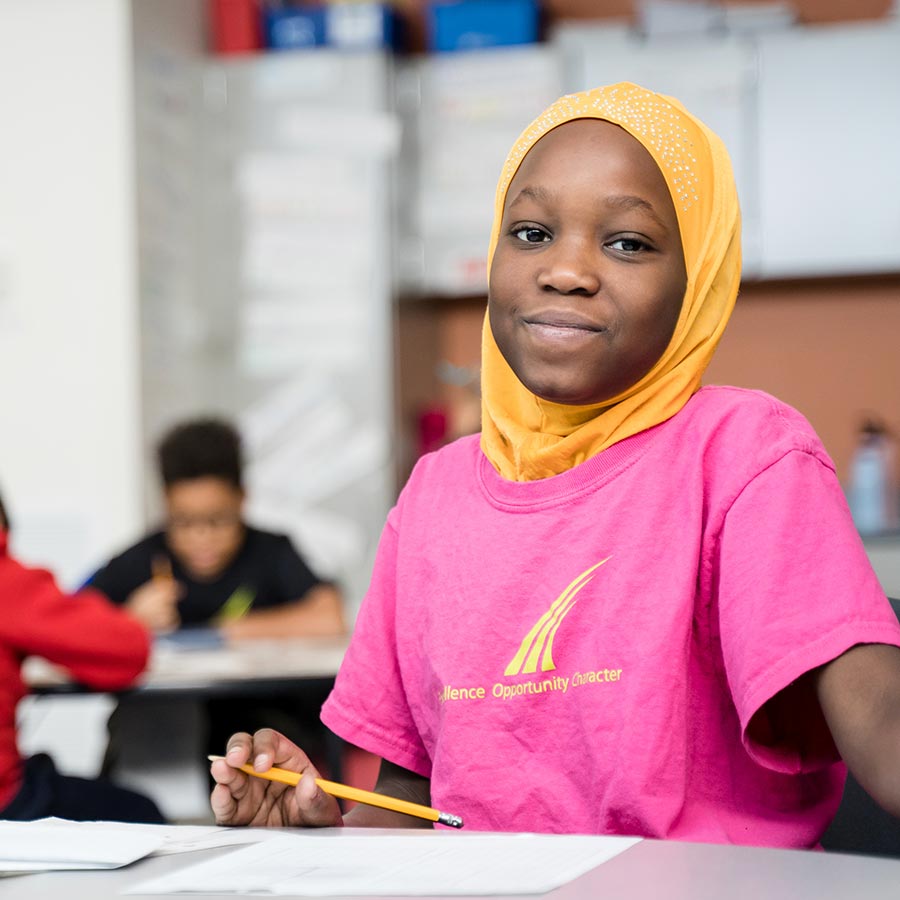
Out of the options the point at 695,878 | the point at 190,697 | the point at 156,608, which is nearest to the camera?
the point at 695,878

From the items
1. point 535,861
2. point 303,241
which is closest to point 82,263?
point 303,241

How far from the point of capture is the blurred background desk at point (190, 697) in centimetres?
238

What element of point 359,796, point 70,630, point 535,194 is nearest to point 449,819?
point 359,796

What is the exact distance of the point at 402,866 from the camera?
0.77 meters

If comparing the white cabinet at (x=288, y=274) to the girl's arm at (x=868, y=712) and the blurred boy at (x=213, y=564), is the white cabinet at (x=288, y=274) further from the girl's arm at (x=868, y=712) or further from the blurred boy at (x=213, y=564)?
the girl's arm at (x=868, y=712)

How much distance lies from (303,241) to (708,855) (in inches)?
154

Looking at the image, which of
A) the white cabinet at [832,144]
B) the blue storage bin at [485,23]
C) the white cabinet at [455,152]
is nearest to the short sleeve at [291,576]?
the white cabinet at [455,152]

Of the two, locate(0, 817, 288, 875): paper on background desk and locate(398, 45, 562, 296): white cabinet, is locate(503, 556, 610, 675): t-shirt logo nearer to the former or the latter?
locate(0, 817, 288, 875): paper on background desk

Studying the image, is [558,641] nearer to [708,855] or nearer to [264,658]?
[708,855]

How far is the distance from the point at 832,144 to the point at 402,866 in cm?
384

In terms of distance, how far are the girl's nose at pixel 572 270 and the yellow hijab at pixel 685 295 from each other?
0.25ft

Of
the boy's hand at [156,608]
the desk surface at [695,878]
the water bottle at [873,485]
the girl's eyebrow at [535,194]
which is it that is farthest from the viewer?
the water bottle at [873,485]

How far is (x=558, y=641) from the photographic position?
97 cm

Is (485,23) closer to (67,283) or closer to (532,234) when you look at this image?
(67,283)
